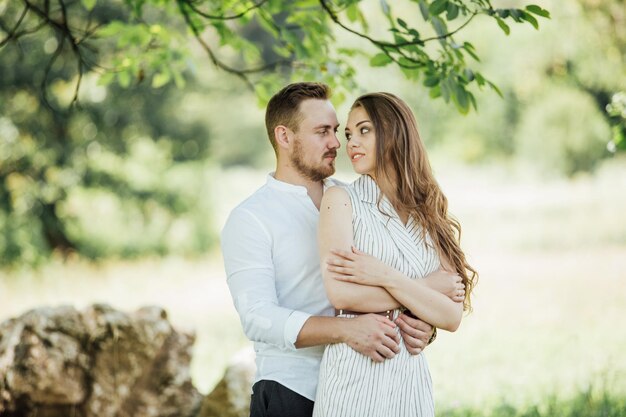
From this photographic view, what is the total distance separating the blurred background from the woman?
1.94 metres

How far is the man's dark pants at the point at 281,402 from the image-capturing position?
9.71 ft

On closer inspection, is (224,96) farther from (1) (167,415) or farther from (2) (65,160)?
(1) (167,415)

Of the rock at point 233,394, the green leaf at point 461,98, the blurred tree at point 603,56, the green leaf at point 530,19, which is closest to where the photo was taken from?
the green leaf at point 530,19

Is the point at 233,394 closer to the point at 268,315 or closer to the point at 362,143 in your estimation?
the point at 268,315

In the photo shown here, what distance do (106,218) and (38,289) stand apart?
11.1 ft

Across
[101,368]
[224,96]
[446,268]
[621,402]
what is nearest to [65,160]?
[101,368]

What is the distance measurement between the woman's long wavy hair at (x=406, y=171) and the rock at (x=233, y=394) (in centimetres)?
220

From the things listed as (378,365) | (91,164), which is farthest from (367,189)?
(91,164)

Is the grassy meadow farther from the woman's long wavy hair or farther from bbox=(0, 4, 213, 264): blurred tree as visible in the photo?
the woman's long wavy hair

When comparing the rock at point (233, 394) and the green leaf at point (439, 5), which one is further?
the rock at point (233, 394)

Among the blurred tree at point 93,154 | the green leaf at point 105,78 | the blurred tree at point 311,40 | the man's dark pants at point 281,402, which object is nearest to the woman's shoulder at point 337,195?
the man's dark pants at point 281,402

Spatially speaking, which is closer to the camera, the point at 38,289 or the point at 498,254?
the point at 38,289

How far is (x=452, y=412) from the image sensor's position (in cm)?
525

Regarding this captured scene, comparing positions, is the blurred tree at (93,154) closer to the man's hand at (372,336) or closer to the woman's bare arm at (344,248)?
the woman's bare arm at (344,248)
